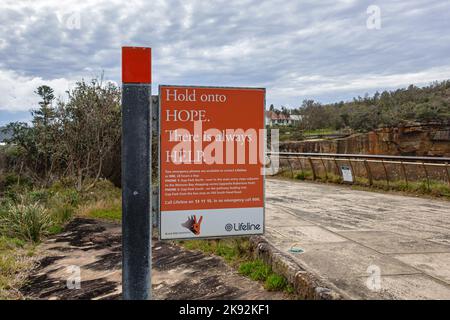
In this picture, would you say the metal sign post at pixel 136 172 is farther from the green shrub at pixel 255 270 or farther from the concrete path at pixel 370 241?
the green shrub at pixel 255 270

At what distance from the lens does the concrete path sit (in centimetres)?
426

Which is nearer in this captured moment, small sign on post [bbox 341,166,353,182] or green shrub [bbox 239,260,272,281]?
green shrub [bbox 239,260,272,281]

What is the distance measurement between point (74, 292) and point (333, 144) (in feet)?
115

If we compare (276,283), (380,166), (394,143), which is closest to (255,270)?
(276,283)

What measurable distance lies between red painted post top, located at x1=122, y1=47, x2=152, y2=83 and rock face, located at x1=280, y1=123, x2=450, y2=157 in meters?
35.3

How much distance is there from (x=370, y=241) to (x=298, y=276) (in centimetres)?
229

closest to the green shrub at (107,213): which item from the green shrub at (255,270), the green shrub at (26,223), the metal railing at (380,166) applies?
the green shrub at (26,223)

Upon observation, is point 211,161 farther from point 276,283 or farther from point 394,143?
point 394,143

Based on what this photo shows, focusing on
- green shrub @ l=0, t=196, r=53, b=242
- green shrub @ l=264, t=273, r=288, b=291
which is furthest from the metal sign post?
green shrub @ l=0, t=196, r=53, b=242

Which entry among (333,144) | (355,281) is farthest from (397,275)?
(333,144)

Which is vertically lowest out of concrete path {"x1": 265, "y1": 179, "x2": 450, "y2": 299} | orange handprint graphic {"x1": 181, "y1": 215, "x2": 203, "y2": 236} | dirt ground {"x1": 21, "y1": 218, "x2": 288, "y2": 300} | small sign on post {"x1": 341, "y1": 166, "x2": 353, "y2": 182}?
dirt ground {"x1": 21, "y1": 218, "x2": 288, "y2": 300}

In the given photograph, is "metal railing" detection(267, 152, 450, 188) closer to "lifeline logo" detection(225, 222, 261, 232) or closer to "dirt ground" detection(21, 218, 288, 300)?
"dirt ground" detection(21, 218, 288, 300)

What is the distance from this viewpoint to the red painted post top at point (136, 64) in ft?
9.02

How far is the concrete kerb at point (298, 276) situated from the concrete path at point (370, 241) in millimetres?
119
